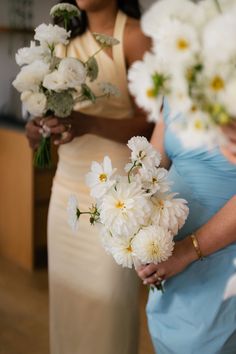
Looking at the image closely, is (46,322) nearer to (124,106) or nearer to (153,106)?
(124,106)

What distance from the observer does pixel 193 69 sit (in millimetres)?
604

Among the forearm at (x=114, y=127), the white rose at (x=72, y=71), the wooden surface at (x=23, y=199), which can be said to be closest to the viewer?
the white rose at (x=72, y=71)

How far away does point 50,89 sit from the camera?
1517mm

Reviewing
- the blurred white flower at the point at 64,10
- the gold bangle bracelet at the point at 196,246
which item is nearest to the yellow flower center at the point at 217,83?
the gold bangle bracelet at the point at 196,246

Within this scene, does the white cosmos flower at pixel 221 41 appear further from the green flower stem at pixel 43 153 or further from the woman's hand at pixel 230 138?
the green flower stem at pixel 43 153

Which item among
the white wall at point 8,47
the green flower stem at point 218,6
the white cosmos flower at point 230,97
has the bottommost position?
the white cosmos flower at point 230,97

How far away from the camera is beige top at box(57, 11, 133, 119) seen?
5.59 feet

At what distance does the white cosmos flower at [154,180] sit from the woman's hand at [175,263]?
14 cm

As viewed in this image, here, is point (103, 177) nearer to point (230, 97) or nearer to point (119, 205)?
point (119, 205)

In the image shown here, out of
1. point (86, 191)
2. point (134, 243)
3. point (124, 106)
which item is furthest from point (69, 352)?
point (134, 243)

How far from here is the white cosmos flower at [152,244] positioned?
3.46ft

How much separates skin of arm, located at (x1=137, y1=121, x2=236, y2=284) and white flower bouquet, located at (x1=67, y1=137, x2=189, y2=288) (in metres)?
0.06

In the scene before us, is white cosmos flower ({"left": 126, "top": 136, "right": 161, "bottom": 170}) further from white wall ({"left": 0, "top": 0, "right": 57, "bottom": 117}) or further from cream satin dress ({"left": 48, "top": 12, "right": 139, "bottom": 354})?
white wall ({"left": 0, "top": 0, "right": 57, "bottom": 117})

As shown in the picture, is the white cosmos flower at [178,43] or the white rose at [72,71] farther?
the white rose at [72,71]
